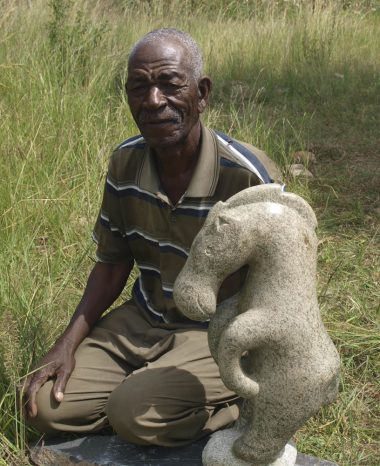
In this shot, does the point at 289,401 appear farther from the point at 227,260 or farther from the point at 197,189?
the point at 197,189

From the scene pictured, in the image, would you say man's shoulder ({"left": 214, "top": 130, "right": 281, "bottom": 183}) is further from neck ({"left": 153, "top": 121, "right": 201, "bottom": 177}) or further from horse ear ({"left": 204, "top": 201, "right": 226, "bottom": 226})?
horse ear ({"left": 204, "top": 201, "right": 226, "bottom": 226})

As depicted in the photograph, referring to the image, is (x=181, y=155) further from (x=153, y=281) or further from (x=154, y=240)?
(x=153, y=281)

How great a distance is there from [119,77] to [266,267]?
12.0ft

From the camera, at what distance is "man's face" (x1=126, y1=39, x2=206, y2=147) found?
7.73 feet

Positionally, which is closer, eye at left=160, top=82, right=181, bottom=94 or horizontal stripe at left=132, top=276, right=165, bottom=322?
eye at left=160, top=82, right=181, bottom=94

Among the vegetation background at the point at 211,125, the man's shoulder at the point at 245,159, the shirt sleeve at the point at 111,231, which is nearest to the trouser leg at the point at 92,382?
the vegetation background at the point at 211,125

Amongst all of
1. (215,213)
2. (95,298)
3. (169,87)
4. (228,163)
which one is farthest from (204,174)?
(95,298)

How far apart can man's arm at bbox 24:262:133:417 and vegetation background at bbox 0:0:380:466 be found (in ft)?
0.28

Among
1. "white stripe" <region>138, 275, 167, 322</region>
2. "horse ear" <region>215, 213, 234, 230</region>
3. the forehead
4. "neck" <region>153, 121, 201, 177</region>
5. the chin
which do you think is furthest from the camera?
"white stripe" <region>138, 275, 167, 322</region>

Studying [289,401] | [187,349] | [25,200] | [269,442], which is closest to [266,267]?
[289,401]

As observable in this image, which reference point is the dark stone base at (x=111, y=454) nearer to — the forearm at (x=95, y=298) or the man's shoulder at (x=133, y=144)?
the forearm at (x=95, y=298)

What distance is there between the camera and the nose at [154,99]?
2365mm

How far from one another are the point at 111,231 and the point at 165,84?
68cm

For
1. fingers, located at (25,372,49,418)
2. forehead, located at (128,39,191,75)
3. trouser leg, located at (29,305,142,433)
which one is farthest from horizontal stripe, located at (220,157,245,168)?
fingers, located at (25,372,49,418)
